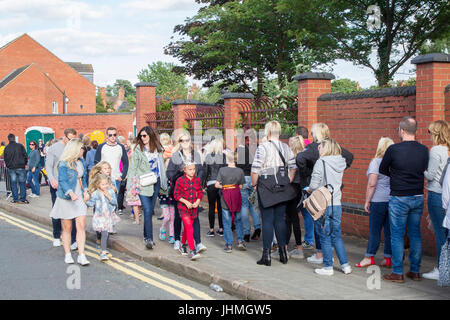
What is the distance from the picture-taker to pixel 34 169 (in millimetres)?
14977

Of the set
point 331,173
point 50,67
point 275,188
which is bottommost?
point 275,188

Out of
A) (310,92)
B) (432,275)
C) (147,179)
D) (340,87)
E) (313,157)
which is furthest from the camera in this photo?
(340,87)

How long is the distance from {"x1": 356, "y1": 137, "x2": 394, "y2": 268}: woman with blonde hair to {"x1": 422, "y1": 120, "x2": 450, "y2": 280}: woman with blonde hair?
2.35 ft

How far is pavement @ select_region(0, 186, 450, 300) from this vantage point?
573 centimetres

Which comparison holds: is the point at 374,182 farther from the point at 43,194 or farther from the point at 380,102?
the point at 43,194

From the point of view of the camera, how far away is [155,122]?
16.0 metres

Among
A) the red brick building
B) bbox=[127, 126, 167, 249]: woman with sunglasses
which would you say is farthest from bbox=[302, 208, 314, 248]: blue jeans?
the red brick building

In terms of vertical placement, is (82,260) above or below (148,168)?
below

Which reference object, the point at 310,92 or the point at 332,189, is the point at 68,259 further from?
the point at 310,92

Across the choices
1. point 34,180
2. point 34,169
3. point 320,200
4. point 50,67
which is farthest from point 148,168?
point 50,67

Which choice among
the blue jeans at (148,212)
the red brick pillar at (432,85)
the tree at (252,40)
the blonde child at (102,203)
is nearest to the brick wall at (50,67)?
the tree at (252,40)

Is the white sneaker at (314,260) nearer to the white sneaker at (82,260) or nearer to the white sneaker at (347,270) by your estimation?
the white sneaker at (347,270)

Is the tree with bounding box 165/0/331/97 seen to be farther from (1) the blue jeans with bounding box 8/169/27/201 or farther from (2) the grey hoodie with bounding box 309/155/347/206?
(2) the grey hoodie with bounding box 309/155/347/206

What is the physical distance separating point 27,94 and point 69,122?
13064 mm
